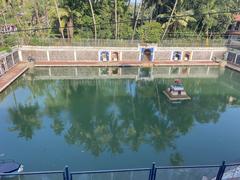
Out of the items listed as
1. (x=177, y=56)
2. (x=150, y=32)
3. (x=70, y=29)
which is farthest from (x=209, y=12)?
(x=70, y=29)

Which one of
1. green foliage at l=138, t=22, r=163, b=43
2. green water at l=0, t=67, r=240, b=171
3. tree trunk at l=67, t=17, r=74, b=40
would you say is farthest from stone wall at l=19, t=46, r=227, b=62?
green water at l=0, t=67, r=240, b=171

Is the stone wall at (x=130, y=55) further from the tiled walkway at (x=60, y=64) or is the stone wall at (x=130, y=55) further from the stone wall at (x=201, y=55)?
the stone wall at (x=201, y=55)

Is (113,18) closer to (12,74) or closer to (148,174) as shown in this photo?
(12,74)

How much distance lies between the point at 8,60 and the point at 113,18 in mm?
16501

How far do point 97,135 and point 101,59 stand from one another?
60.5ft

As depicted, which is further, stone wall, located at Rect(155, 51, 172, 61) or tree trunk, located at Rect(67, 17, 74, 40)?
stone wall, located at Rect(155, 51, 172, 61)

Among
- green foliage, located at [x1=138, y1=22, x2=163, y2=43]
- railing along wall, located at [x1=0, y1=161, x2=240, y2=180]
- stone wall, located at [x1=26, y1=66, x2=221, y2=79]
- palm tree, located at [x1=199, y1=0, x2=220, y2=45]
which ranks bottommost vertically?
stone wall, located at [x1=26, y1=66, x2=221, y2=79]

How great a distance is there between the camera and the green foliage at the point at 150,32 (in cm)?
3153

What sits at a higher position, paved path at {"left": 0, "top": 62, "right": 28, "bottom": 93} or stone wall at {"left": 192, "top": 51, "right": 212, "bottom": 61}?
stone wall at {"left": 192, "top": 51, "right": 212, "bottom": 61}

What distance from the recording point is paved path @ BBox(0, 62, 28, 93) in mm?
20944

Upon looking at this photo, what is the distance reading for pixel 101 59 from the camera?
3119 centimetres

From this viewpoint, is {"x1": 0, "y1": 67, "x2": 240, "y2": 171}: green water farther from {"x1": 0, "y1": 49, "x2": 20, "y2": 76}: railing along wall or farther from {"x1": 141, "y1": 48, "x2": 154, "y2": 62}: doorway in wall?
{"x1": 141, "y1": 48, "x2": 154, "y2": 62}: doorway in wall

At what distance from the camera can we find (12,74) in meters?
23.7

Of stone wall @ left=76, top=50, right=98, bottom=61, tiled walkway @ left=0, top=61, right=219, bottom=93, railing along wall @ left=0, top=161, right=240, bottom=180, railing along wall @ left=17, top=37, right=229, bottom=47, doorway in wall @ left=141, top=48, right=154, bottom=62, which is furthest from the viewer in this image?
doorway in wall @ left=141, top=48, right=154, bottom=62
